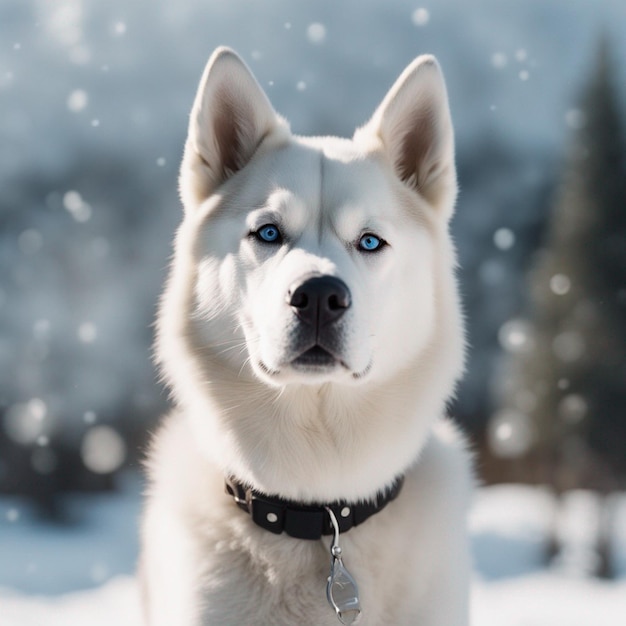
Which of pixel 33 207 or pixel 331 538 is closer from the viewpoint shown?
pixel 331 538

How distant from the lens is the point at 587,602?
258 inches

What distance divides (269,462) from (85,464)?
7.80 meters

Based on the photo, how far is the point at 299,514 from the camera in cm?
211

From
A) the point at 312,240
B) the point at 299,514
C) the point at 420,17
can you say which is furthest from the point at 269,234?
the point at 420,17

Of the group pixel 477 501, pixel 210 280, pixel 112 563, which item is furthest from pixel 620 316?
pixel 210 280

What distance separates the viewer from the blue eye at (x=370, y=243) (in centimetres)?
218

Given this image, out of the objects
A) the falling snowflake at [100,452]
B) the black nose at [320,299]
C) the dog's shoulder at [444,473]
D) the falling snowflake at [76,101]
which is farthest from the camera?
the falling snowflake at [76,101]

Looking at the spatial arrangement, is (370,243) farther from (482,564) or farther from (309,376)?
(482,564)

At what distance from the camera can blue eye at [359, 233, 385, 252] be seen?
86.0 inches

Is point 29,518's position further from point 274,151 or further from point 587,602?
point 274,151

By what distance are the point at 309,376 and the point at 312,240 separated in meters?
0.40

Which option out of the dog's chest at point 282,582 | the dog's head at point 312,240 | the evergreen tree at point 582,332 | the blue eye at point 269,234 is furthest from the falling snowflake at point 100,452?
the blue eye at point 269,234

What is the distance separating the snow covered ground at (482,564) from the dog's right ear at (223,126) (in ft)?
9.92

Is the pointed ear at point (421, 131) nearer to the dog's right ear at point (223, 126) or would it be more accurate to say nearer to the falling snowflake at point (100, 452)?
the dog's right ear at point (223, 126)
